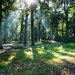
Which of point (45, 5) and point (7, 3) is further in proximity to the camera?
point (45, 5)

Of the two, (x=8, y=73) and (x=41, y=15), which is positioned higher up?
(x=41, y=15)

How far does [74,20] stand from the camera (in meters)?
60.3

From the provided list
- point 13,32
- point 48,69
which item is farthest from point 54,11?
point 48,69

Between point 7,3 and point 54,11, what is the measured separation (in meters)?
37.1

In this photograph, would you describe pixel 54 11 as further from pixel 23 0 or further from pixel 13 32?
pixel 13 32

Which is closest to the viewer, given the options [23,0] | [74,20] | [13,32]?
[23,0]

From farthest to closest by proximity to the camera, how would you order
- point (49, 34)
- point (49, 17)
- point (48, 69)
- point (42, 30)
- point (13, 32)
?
point (13, 32), point (42, 30), point (49, 34), point (49, 17), point (48, 69)

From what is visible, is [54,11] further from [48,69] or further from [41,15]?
[48,69]

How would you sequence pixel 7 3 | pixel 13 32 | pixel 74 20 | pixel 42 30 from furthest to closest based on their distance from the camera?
pixel 13 32 < pixel 42 30 < pixel 74 20 < pixel 7 3

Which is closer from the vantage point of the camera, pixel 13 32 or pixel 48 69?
pixel 48 69

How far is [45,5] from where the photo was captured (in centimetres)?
3350

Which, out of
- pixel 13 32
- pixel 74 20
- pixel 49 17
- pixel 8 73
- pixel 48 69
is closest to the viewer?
pixel 8 73

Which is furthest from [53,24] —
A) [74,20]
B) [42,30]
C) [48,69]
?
[48,69]

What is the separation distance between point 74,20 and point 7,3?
36.7 metres
